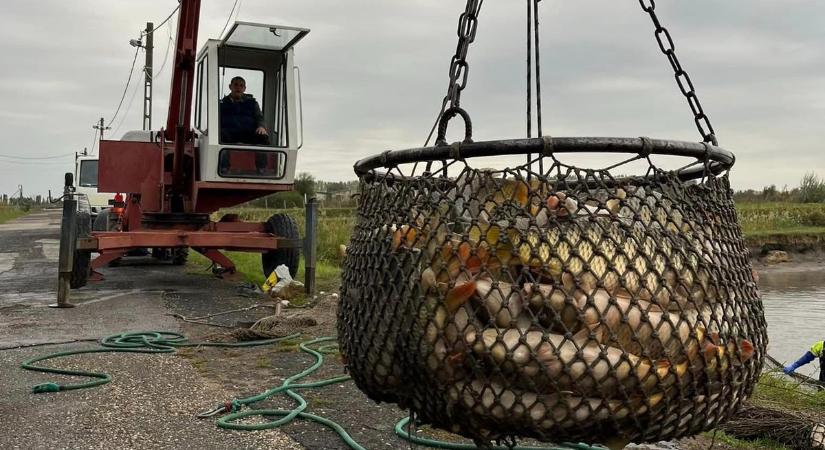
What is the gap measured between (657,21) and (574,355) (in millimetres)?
1116

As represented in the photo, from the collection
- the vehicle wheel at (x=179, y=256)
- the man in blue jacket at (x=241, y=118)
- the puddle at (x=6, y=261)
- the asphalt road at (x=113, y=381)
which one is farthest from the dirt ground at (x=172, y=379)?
the vehicle wheel at (x=179, y=256)

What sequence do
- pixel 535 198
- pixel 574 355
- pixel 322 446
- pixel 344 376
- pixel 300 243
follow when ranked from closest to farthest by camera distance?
1. pixel 574 355
2. pixel 535 198
3. pixel 322 446
4. pixel 344 376
5. pixel 300 243

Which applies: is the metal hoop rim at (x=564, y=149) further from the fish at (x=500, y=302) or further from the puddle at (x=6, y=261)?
the puddle at (x=6, y=261)

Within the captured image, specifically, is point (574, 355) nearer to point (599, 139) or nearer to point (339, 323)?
point (599, 139)

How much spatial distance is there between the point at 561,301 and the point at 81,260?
8.08 metres

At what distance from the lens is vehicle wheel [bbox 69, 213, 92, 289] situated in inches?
335

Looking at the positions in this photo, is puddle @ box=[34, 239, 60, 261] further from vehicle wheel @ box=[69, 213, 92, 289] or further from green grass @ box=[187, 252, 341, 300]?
vehicle wheel @ box=[69, 213, 92, 289]

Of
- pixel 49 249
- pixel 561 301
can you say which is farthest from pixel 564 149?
pixel 49 249

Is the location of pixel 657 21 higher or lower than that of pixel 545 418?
higher

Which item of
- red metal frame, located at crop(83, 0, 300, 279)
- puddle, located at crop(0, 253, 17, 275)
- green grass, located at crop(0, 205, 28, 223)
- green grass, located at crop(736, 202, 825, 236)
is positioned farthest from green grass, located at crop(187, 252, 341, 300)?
green grass, located at crop(0, 205, 28, 223)

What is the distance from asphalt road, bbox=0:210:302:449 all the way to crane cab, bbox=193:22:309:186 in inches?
61.6

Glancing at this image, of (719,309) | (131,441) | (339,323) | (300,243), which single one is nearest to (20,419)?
(131,441)

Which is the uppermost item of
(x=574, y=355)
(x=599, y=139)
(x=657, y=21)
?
(x=657, y=21)

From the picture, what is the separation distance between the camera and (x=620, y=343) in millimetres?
1687
